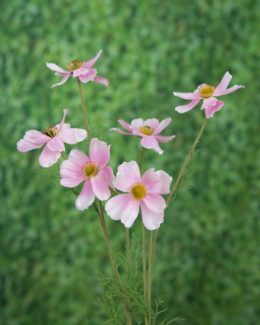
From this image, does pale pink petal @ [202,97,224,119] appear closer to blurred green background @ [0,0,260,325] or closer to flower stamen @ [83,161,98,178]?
flower stamen @ [83,161,98,178]

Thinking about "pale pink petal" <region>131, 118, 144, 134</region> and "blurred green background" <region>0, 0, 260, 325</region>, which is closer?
"pale pink petal" <region>131, 118, 144, 134</region>

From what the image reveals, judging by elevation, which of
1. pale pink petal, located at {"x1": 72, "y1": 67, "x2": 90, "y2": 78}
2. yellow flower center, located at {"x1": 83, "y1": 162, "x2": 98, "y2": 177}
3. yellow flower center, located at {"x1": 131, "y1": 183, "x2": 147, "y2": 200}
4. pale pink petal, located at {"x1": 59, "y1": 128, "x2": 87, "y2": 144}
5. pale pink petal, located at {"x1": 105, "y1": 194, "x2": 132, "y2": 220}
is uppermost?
pale pink petal, located at {"x1": 72, "y1": 67, "x2": 90, "y2": 78}

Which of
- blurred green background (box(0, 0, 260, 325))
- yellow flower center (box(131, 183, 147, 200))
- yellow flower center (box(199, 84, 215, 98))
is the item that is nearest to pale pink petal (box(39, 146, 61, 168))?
yellow flower center (box(131, 183, 147, 200))

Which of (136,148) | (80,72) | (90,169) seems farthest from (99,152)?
(136,148)

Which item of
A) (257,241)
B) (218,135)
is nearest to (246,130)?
(218,135)

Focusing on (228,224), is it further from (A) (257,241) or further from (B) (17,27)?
(B) (17,27)

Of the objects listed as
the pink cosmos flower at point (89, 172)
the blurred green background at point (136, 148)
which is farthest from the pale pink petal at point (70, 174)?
the blurred green background at point (136, 148)

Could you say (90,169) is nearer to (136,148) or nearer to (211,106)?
(211,106)
